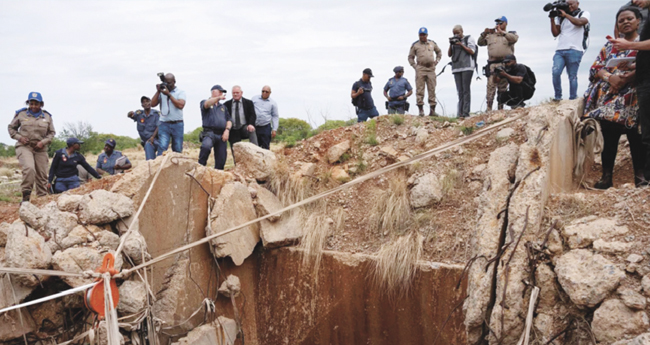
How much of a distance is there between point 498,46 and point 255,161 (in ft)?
13.4

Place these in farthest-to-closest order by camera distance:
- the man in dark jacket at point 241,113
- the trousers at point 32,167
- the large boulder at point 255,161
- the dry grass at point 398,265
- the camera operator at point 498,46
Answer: the man in dark jacket at point 241,113 → the camera operator at point 498,46 → the trousers at point 32,167 → the large boulder at point 255,161 → the dry grass at point 398,265

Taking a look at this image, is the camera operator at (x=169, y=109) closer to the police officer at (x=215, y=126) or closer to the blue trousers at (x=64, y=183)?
the police officer at (x=215, y=126)

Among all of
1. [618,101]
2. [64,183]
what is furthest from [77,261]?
[618,101]

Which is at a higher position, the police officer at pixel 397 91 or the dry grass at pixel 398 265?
the police officer at pixel 397 91

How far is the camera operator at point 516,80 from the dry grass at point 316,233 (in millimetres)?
3314

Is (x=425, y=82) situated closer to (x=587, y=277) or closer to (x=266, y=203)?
(x=266, y=203)

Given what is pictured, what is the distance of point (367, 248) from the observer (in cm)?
602

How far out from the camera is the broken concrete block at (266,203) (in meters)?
6.53

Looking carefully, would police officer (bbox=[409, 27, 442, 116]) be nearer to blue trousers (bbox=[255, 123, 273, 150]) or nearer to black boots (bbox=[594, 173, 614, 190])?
blue trousers (bbox=[255, 123, 273, 150])

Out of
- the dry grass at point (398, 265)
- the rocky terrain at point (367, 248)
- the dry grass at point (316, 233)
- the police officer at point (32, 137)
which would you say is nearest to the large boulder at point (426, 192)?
the rocky terrain at point (367, 248)

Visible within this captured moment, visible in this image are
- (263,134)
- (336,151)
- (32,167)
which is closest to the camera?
(32,167)

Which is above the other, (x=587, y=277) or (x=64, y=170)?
(x=64, y=170)

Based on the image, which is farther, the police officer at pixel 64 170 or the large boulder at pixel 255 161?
the police officer at pixel 64 170

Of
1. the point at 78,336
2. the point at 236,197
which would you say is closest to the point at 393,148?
the point at 236,197
